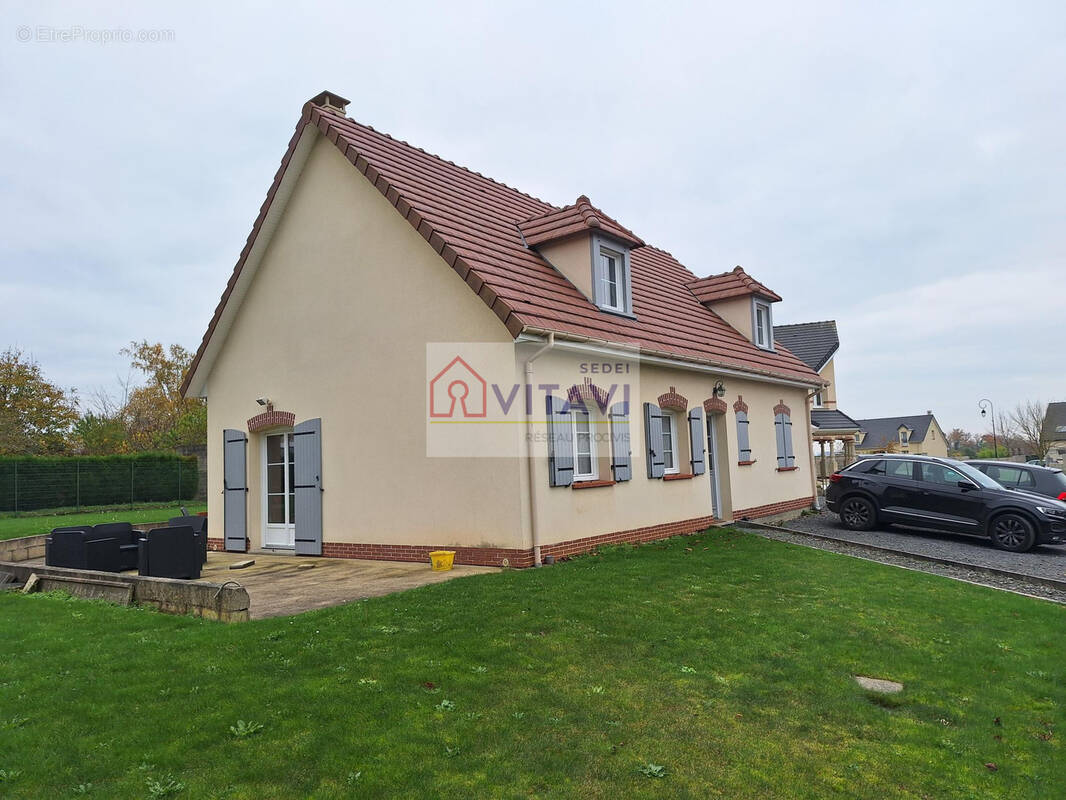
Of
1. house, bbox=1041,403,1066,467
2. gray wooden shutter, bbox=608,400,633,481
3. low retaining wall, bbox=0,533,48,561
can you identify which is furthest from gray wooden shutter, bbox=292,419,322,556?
house, bbox=1041,403,1066,467

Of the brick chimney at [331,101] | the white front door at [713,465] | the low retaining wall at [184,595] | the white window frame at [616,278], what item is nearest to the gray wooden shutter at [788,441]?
the white front door at [713,465]

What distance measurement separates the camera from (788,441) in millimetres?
17453

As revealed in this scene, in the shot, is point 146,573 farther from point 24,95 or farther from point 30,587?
point 24,95

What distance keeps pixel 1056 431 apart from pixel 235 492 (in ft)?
270

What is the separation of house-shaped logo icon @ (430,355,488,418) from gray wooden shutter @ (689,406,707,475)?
5058 millimetres

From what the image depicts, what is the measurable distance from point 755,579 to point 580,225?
6.45 m

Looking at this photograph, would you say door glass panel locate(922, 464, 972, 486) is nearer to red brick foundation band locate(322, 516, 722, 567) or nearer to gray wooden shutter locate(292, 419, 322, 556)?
red brick foundation band locate(322, 516, 722, 567)

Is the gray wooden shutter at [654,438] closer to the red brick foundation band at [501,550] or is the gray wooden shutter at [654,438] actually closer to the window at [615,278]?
the red brick foundation band at [501,550]

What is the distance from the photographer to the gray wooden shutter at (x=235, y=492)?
12.9 meters

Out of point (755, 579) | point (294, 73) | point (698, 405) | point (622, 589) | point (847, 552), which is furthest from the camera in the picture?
point (698, 405)

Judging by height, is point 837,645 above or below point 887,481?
below

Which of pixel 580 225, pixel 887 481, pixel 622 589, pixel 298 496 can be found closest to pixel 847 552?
pixel 887 481

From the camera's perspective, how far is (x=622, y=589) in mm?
7812

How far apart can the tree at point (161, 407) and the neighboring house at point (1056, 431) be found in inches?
2256
